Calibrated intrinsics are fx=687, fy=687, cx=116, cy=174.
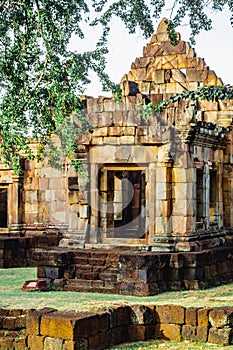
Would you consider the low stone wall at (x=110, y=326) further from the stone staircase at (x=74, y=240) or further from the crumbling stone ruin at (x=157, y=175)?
the stone staircase at (x=74, y=240)

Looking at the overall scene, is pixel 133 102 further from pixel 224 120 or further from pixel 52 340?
pixel 52 340

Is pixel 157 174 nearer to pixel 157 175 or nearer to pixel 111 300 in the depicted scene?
pixel 157 175

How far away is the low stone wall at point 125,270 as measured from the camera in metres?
12.2

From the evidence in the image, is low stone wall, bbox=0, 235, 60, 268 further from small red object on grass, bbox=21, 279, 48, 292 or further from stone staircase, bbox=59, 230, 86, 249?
small red object on grass, bbox=21, 279, 48, 292

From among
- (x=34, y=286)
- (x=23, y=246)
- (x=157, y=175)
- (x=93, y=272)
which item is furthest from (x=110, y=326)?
(x=23, y=246)

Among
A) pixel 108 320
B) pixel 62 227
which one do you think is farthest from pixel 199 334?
pixel 62 227

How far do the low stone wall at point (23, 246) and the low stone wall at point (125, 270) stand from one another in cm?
374

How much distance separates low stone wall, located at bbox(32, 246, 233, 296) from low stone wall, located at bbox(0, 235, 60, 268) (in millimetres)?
3744

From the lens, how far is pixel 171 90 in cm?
1777

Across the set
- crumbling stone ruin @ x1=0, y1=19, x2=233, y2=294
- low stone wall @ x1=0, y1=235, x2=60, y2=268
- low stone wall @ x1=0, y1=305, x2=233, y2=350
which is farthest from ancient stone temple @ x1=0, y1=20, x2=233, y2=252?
low stone wall @ x1=0, y1=305, x2=233, y2=350

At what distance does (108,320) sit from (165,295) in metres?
2.56

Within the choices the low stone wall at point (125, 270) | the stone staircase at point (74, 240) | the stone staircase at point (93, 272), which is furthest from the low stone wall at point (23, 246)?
the stone staircase at point (93, 272)

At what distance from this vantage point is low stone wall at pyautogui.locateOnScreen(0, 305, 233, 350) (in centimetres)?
909

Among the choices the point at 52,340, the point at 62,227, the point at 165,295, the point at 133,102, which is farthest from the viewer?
the point at 62,227
